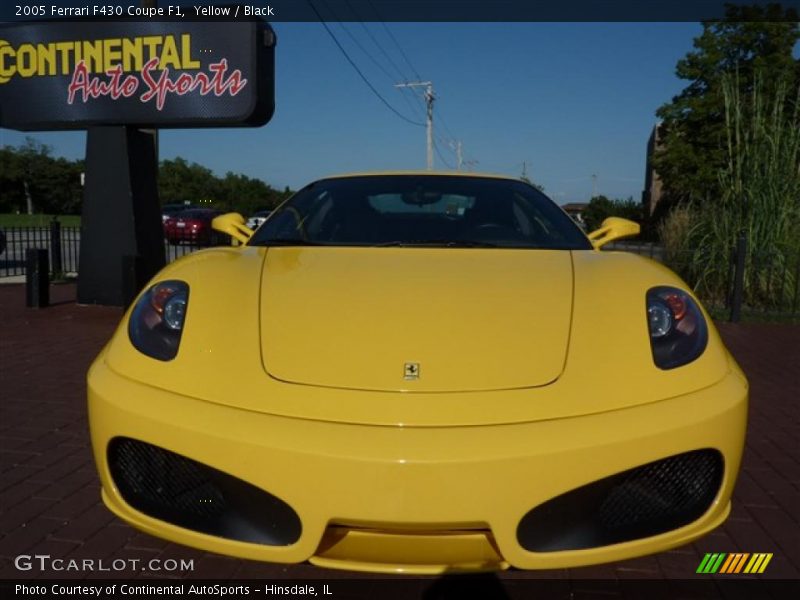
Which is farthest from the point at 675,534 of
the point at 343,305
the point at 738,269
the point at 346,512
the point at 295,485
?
the point at 738,269

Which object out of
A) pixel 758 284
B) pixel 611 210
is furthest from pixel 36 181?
pixel 758 284

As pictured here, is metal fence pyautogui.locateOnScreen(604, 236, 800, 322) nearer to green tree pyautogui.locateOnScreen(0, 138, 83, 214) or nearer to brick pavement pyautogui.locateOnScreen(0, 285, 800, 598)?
brick pavement pyautogui.locateOnScreen(0, 285, 800, 598)

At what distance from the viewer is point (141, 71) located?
25.9 feet

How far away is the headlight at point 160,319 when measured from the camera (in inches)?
78.5

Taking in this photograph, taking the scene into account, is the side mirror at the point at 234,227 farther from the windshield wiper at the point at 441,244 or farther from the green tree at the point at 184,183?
the green tree at the point at 184,183

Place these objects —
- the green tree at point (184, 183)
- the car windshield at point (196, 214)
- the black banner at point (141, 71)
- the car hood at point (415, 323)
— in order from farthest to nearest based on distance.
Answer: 1. the green tree at point (184, 183)
2. the car windshield at point (196, 214)
3. the black banner at point (141, 71)
4. the car hood at point (415, 323)

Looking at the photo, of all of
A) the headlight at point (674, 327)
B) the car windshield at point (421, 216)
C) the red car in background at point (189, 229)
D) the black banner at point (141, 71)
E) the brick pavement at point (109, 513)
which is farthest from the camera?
the red car in background at point (189, 229)

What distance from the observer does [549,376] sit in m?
1.80

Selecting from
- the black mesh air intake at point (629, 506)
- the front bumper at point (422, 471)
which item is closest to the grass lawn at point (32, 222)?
the front bumper at point (422, 471)

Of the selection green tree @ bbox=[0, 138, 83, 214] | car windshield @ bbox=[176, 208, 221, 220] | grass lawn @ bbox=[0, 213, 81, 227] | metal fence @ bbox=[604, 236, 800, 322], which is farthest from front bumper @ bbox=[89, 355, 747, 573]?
green tree @ bbox=[0, 138, 83, 214]

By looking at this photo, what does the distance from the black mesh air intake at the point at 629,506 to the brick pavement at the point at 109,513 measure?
1.70 feet

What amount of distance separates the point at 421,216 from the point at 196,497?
1.85 metres

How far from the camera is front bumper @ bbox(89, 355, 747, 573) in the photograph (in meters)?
1.54

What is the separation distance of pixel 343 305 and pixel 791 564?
179 centimetres
